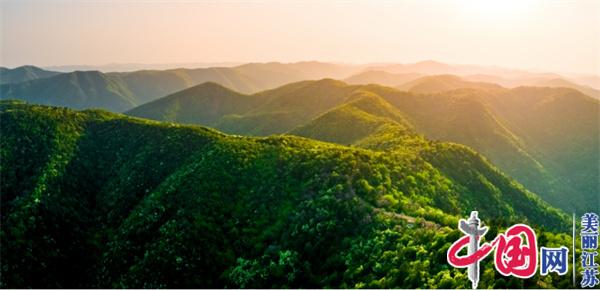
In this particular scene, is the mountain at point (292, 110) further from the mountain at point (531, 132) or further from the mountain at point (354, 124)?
the mountain at point (354, 124)

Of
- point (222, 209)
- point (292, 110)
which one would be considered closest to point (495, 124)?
point (292, 110)

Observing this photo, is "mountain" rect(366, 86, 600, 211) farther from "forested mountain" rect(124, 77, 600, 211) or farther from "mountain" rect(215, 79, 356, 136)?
"mountain" rect(215, 79, 356, 136)

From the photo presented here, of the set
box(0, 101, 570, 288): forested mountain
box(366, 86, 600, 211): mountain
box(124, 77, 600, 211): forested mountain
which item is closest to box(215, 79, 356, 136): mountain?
box(124, 77, 600, 211): forested mountain

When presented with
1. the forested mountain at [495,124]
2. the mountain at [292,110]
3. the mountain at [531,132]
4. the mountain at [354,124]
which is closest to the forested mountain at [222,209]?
the mountain at [354,124]

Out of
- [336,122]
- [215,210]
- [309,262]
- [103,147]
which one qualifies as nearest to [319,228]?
[309,262]

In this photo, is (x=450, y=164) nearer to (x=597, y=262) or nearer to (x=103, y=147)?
(x=597, y=262)

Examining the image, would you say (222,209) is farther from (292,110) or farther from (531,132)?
(531,132)
